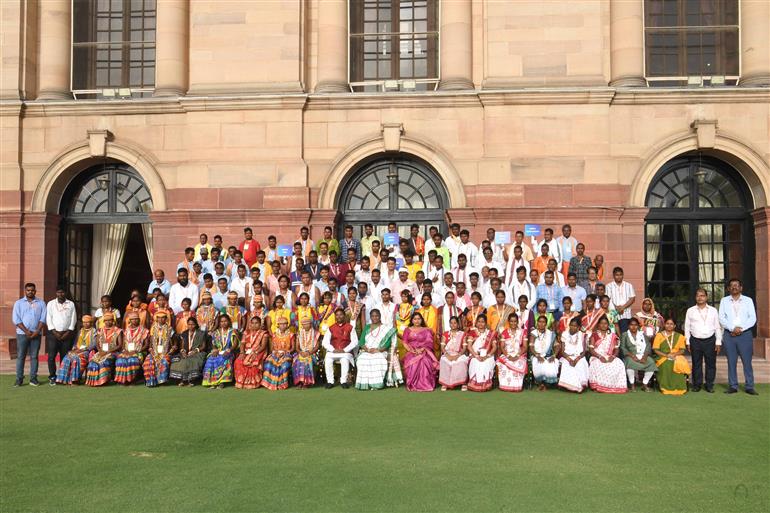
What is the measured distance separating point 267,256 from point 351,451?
776cm

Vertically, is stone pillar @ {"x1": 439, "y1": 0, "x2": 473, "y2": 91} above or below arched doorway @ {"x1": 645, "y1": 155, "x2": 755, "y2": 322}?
above

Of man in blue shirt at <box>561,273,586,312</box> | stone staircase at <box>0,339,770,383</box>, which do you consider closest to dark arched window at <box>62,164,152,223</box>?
stone staircase at <box>0,339,770,383</box>

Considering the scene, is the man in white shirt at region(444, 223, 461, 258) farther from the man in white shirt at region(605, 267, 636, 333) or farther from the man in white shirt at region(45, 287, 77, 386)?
the man in white shirt at region(45, 287, 77, 386)

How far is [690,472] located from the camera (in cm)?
679

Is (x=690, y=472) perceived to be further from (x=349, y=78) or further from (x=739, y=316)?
(x=349, y=78)

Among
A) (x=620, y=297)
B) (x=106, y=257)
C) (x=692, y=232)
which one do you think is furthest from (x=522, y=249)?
(x=106, y=257)

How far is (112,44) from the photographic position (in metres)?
18.2

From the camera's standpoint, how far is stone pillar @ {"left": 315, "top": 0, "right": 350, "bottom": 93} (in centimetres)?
1688

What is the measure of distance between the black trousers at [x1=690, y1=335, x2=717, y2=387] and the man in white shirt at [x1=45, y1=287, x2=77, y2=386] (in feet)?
32.8

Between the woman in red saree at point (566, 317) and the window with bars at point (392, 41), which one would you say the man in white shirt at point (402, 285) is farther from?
the window with bars at point (392, 41)

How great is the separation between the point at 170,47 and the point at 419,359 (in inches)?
378

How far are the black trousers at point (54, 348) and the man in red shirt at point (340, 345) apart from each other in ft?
14.5

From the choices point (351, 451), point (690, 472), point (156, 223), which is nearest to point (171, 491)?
point (351, 451)

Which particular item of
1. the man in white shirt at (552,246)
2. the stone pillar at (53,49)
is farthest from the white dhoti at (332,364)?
the stone pillar at (53,49)
